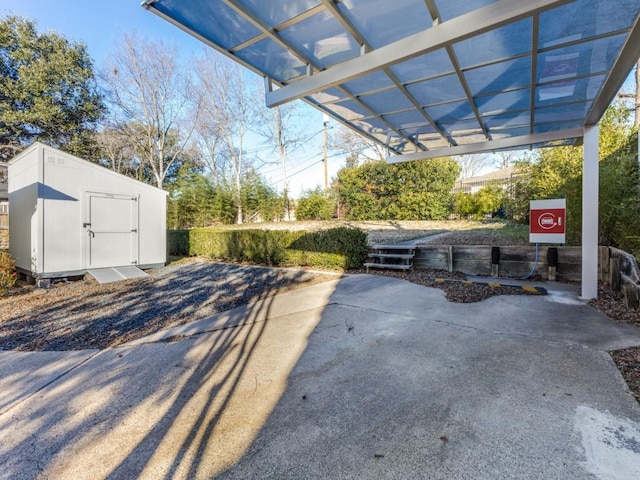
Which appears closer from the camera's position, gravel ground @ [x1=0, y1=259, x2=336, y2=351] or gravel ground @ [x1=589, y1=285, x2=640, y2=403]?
gravel ground @ [x1=589, y1=285, x2=640, y2=403]

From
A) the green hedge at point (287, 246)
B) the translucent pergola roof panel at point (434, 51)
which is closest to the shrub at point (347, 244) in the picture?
the green hedge at point (287, 246)

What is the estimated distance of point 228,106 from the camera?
17.4 metres

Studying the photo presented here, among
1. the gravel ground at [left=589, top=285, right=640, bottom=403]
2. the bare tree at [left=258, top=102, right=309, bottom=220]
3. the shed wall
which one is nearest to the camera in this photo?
the gravel ground at [left=589, top=285, right=640, bottom=403]

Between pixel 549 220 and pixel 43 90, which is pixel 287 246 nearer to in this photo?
pixel 549 220

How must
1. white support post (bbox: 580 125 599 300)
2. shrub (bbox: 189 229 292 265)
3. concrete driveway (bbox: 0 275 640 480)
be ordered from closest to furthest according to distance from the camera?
concrete driveway (bbox: 0 275 640 480), white support post (bbox: 580 125 599 300), shrub (bbox: 189 229 292 265)

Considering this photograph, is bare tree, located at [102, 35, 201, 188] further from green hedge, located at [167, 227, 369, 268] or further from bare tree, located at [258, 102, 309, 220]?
green hedge, located at [167, 227, 369, 268]

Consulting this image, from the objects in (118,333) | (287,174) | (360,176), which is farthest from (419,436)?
(287,174)

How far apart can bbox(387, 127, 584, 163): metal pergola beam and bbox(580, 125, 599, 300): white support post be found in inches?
28.0

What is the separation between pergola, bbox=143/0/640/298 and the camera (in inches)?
104

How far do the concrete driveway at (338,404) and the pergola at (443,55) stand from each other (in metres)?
2.63

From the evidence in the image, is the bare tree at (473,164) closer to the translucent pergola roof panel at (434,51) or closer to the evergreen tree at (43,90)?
the translucent pergola roof panel at (434,51)

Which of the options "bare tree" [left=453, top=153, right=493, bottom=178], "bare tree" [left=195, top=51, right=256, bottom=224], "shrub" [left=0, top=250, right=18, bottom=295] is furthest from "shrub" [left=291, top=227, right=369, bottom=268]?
"bare tree" [left=453, top=153, right=493, bottom=178]

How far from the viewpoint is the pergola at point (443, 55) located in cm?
264

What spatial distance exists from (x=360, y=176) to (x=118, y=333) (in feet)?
36.5
